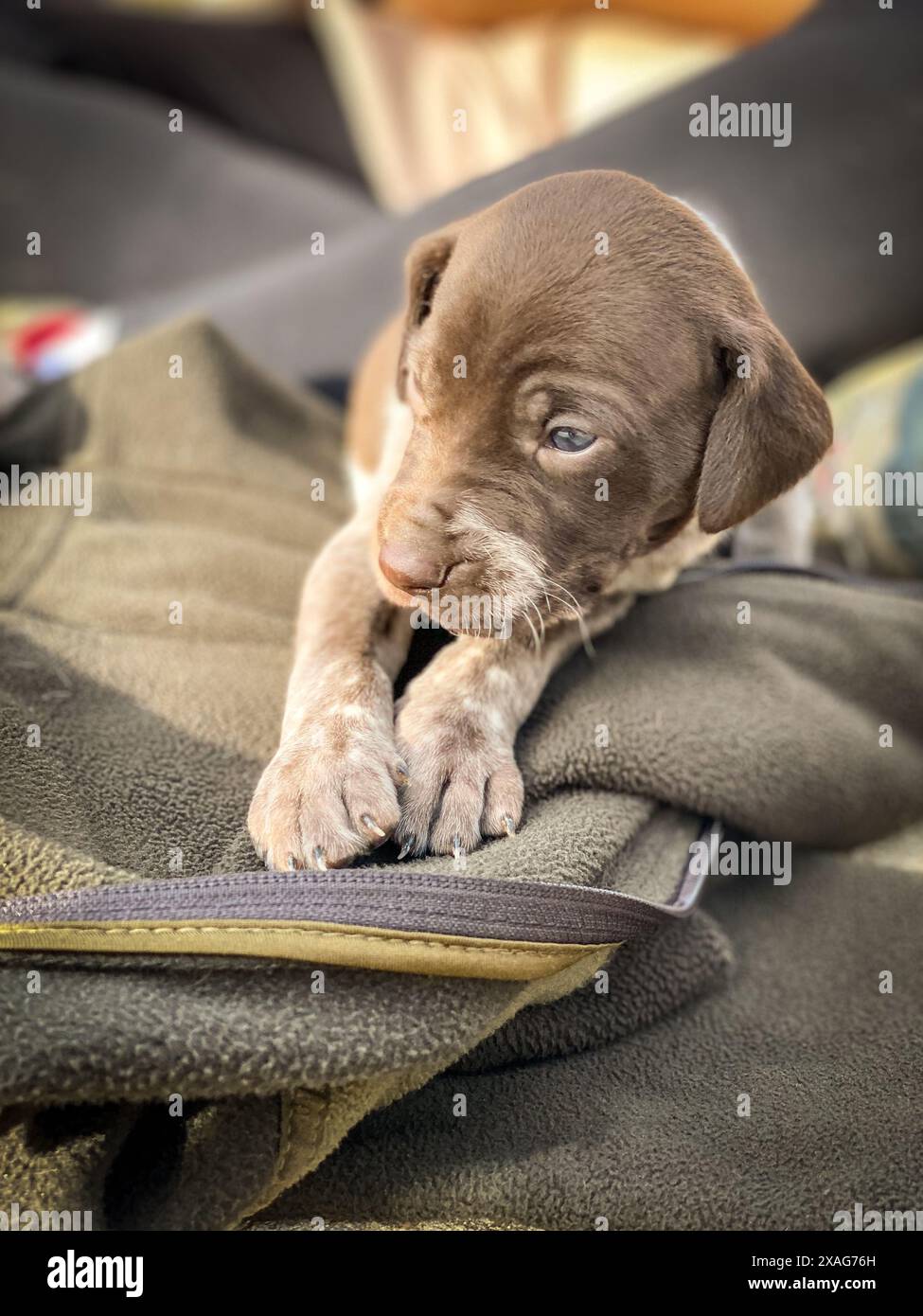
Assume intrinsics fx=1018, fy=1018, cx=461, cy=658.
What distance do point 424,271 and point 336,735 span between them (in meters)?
0.76

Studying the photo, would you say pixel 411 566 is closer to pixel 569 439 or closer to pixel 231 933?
pixel 569 439

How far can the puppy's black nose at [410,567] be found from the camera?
1462 mm

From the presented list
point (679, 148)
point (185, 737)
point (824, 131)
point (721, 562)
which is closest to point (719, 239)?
point (721, 562)

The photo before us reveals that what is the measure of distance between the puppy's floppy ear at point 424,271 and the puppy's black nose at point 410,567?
1.43 feet

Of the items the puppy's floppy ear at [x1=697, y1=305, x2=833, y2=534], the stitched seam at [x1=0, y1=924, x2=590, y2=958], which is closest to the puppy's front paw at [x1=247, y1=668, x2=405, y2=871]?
the stitched seam at [x1=0, y1=924, x2=590, y2=958]

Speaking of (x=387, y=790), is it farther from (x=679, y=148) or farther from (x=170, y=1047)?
(x=679, y=148)

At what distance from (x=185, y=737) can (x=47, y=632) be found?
50 centimetres

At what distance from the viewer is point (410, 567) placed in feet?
4.79

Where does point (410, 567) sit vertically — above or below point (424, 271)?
below

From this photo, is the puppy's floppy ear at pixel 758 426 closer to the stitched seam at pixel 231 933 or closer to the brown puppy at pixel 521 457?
the brown puppy at pixel 521 457

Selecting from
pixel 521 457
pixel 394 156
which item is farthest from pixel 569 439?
pixel 394 156

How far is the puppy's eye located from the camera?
4.88 ft

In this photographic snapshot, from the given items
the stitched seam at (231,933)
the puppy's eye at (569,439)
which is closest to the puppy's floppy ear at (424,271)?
the puppy's eye at (569,439)

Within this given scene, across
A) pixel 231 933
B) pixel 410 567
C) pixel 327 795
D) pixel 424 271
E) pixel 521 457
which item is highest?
pixel 424 271
